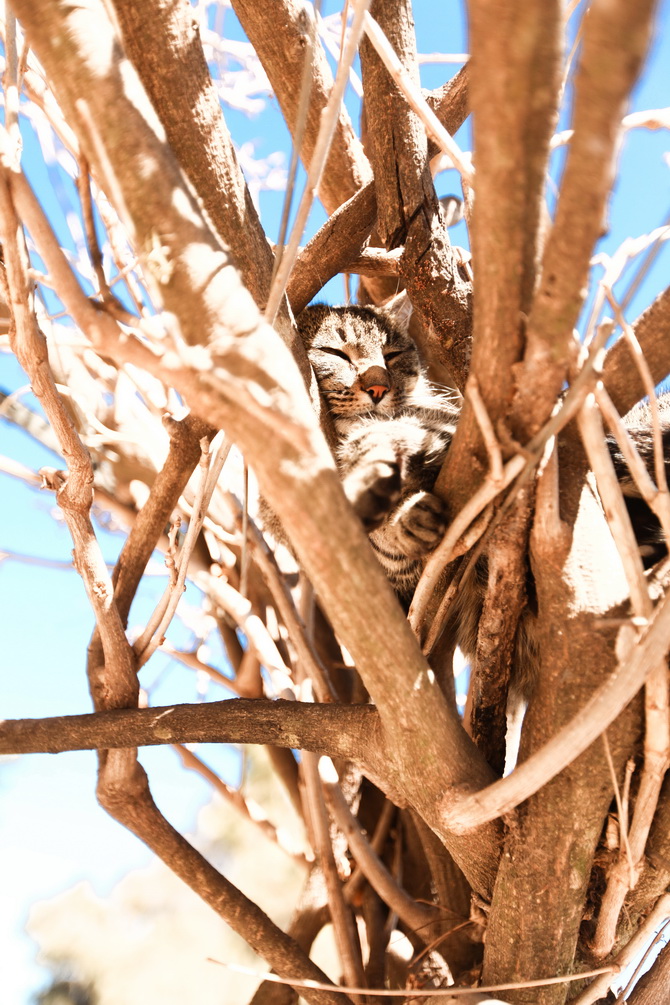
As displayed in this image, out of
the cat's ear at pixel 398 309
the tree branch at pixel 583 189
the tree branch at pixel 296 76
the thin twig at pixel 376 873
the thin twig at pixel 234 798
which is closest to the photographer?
the tree branch at pixel 583 189

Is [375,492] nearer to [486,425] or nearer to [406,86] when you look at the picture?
[486,425]

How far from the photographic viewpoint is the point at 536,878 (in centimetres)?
89

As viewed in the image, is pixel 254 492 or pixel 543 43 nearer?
pixel 543 43

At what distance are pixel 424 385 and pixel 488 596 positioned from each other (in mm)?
1012

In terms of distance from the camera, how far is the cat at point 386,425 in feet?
2.87

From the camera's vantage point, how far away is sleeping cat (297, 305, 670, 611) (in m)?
0.91

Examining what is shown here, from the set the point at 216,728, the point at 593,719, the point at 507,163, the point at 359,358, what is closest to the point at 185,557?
the point at 216,728

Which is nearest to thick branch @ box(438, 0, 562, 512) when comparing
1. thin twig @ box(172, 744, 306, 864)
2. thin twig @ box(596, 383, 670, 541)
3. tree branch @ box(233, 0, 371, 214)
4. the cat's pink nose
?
thin twig @ box(596, 383, 670, 541)

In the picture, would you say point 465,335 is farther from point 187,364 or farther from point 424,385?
point 187,364

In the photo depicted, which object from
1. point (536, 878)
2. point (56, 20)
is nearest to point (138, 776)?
point (536, 878)

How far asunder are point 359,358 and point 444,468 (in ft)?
2.98

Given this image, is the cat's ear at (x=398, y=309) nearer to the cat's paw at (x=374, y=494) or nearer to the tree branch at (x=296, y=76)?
the tree branch at (x=296, y=76)


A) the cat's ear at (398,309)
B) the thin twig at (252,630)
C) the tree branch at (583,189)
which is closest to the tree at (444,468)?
the tree branch at (583,189)

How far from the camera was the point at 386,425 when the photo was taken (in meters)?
1.29
